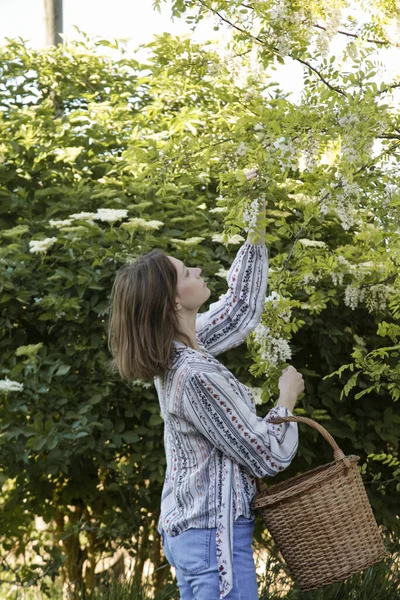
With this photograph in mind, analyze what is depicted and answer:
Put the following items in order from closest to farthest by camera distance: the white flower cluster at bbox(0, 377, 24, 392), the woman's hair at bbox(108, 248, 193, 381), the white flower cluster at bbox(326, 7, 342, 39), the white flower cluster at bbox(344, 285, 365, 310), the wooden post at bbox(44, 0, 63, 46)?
the woman's hair at bbox(108, 248, 193, 381) → the white flower cluster at bbox(326, 7, 342, 39) → the white flower cluster at bbox(344, 285, 365, 310) → the white flower cluster at bbox(0, 377, 24, 392) → the wooden post at bbox(44, 0, 63, 46)

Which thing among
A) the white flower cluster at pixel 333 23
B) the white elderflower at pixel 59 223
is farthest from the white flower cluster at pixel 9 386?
the white flower cluster at pixel 333 23

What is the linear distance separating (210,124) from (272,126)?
5.34 ft

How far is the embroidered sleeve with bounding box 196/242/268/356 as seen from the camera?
224 cm

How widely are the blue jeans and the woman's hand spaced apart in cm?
29

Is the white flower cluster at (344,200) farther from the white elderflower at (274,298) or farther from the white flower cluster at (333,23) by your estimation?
the white flower cluster at (333,23)

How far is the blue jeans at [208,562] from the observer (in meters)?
1.83

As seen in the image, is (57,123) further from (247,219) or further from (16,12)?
(16,12)

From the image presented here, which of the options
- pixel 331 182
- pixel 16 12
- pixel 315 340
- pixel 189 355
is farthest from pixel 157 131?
pixel 16 12

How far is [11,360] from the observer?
11.2ft

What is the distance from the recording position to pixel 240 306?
2252 mm

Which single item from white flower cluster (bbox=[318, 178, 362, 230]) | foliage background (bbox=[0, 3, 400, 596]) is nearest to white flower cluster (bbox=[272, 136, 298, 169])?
white flower cluster (bbox=[318, 178, 362, 230])

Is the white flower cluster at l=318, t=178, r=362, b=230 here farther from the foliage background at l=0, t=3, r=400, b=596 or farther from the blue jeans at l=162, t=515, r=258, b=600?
the blue jeans at l=162, t=515, r=258, b=600

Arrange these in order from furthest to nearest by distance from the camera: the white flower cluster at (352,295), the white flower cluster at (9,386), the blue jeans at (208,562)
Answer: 1. the white flower cluster at (9,386)
2. the white flower cluster at (352,295)
3. the blue jeans at (208,562)

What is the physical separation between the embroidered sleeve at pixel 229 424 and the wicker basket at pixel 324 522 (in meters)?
0.07
